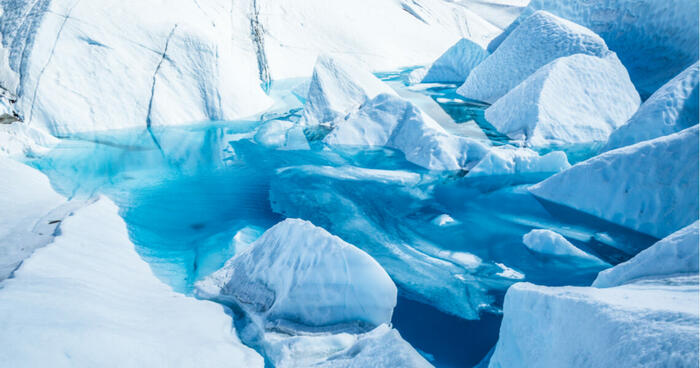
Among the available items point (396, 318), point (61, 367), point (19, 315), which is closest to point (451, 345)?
point (396, 318)

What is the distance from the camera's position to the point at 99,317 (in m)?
1.33

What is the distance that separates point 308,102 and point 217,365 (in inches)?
176

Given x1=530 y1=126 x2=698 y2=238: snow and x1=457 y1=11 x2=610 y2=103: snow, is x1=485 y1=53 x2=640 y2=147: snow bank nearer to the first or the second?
x1=457 y1=11 x2=610 y2=103: snow

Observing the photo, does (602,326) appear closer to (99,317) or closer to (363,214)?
(99,317)

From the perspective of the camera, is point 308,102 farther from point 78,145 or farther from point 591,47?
point 591,47

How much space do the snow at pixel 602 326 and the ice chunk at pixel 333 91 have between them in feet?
13.7

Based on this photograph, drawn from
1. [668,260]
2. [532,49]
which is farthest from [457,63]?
[668,260]

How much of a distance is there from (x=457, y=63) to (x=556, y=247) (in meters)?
6.98

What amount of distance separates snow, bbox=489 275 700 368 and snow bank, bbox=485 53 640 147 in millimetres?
3498

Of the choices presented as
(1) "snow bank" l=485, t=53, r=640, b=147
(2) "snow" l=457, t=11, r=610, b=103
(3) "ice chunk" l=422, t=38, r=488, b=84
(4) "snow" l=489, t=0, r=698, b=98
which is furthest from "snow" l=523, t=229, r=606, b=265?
(3) "ice chunk" l=422, t=38, r=488, b=84

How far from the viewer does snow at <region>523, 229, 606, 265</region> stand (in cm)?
241

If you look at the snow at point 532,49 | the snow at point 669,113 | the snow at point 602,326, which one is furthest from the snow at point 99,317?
the snow at point 532,49

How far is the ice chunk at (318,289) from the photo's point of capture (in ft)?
5.55

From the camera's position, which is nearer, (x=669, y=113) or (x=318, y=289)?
(x=318, y=289)
